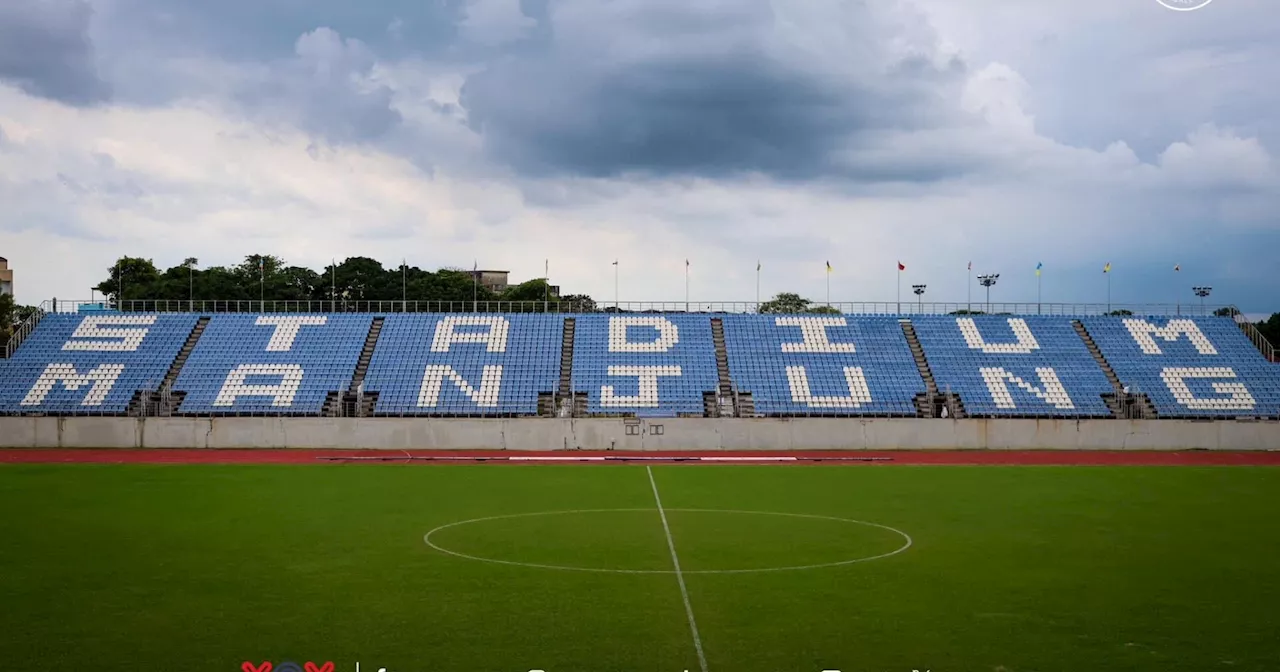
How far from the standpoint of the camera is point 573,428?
A: 2067 inches

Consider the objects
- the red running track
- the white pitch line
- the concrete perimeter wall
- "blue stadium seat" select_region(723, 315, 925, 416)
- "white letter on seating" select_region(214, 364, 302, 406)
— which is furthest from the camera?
"blue stadium seat" select_region(723, 315, 925, 416)

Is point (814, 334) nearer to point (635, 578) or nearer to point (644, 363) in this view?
point (644, 363)

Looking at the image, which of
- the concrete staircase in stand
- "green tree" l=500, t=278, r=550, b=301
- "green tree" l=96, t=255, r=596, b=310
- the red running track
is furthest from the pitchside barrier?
"green tree" l=500, t=278, r=550, b=301

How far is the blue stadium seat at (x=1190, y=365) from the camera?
60781 mm

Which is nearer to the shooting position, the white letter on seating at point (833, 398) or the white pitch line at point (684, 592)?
the white pitch line at point (684, 592)

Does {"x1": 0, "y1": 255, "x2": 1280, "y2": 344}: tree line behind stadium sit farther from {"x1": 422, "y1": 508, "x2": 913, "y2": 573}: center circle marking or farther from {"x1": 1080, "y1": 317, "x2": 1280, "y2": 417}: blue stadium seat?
{"x1": 422, "y1": 508, "x2": 913, "y2": 573}: center circle marking

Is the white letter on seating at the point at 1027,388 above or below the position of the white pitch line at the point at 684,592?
above

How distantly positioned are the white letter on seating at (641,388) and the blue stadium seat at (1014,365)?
15.1m

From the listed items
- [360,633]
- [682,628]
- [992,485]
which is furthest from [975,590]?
[992,485]

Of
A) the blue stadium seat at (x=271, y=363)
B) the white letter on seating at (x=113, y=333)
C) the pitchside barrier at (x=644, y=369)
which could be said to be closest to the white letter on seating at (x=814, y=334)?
the pitchside barrier at (x=644, y=369)

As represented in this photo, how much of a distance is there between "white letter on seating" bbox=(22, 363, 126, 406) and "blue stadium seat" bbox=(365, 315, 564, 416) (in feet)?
43.6

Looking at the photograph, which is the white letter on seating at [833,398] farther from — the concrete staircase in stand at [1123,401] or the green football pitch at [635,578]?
the green football pitch at [635,578]

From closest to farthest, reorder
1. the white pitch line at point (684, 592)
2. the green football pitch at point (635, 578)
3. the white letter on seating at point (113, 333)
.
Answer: the white pitch line at point (684, 592), the green football pitch at point (635, 578), the white letter on seating at point (113, 333)

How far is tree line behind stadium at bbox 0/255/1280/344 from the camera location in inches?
4149
